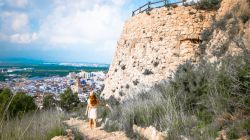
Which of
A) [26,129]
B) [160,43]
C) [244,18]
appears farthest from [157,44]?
[26,129]

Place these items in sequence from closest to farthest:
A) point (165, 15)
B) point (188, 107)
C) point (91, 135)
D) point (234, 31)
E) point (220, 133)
→ point (220, 133) < point (188, 107) < point (91, 135) < point (234, 31) < point (165, 15)

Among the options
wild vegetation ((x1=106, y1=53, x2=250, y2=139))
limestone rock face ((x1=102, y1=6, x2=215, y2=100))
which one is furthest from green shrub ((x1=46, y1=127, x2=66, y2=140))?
limestone rock face ((x1=102, y1=6, x2=215, y2=100))

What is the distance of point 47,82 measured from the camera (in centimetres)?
416

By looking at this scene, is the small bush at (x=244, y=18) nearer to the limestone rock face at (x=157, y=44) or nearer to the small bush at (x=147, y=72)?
the limestone rock face at (x=157, y=44)

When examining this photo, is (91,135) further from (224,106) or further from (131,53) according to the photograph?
(131,53)

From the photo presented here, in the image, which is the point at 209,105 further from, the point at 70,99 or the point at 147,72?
the point at 70,99

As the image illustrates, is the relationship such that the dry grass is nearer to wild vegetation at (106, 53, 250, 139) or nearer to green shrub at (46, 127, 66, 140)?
green shrub at (46, 127, 66, 140)

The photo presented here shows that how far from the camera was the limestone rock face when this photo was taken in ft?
56.9

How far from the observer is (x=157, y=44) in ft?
62.5

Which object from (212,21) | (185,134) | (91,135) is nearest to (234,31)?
(212,21)

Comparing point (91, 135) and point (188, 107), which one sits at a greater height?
point (188, 107)

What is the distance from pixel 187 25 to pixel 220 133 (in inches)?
512

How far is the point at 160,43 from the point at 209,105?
1304 cm

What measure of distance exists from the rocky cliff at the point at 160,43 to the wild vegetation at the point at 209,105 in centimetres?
672
